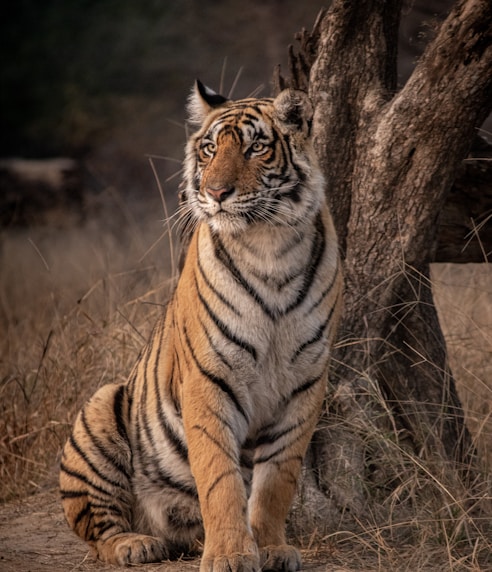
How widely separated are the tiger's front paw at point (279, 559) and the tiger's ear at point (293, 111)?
149 cm

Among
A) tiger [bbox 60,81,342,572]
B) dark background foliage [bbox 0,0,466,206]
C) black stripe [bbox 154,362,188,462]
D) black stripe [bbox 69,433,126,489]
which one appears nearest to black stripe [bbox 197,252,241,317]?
tiger [bbox 60,81,342,572]

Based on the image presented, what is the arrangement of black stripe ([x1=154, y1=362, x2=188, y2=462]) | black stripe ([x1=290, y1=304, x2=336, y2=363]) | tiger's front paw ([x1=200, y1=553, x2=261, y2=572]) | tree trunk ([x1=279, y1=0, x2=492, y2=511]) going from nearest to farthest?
tiger's front paw ([x1=200, y1=553, x2=261, y2=572])
black stripe ([x1=290, y1=304, x2=336, y2=363])
black stripe ([x1=154, y1=362, x2=188, y2=462])
tree trunk ([x1=279, y1=0, x2=492, y2=511])

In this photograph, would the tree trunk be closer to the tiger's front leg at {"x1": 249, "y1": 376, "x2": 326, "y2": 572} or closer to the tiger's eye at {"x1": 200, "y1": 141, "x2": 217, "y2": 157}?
the tiger's front leg at {"x1": 249, "y1": 376, "x2": 326, "y2": 572}

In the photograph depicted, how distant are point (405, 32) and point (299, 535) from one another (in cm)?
821

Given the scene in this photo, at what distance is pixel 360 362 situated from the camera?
172 inches

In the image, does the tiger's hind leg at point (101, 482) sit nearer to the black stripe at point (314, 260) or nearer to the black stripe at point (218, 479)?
the black stripe at point (218, 479)

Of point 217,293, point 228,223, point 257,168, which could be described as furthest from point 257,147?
point 217,293

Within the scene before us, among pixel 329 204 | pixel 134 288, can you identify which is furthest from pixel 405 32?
pixel 329 204

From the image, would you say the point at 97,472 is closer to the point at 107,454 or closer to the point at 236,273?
the point at 107,454

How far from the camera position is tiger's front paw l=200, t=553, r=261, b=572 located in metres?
3.25

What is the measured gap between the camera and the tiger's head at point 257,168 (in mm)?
3463

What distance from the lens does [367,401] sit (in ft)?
14.2

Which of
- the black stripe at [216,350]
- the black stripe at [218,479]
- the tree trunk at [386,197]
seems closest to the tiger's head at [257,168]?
the black stripe at [216,350]

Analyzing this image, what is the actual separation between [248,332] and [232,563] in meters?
0.77
